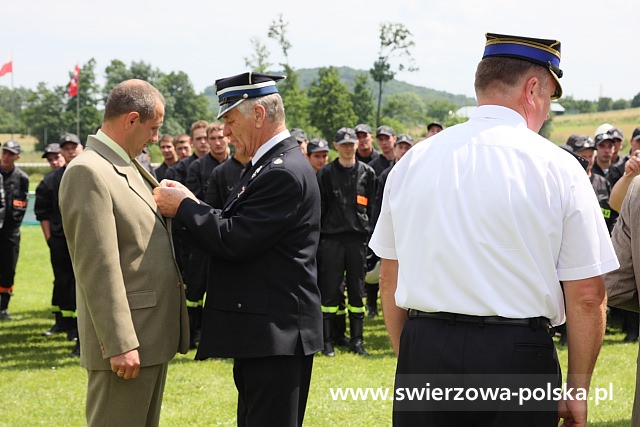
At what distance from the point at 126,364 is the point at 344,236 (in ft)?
18.3

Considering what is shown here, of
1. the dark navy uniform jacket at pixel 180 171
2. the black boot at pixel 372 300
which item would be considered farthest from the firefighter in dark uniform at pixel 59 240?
the black boot at pixel 372 300

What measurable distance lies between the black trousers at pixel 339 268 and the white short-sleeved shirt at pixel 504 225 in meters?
5.96

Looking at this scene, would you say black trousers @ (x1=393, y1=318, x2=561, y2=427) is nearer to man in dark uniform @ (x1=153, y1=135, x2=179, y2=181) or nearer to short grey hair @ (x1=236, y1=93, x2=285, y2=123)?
short grey hair @ (x1=236, y1=93, x2=285, y2=123)

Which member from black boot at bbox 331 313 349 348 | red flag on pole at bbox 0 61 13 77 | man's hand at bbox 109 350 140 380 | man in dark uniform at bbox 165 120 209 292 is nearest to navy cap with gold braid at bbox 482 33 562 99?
man's hand at bbox 109 350 140 380

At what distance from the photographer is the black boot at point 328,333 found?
8352mm

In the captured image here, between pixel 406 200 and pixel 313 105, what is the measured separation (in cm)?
5355

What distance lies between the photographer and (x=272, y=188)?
3.41m

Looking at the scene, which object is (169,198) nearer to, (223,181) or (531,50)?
(531,50)

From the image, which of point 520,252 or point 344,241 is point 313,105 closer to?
point 344,241

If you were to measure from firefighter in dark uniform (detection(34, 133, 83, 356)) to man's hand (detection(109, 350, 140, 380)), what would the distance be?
19.5ft

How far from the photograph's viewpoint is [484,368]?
8.16 feet

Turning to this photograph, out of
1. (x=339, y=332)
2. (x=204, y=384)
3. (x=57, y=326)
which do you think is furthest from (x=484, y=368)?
(x=57, y=326)

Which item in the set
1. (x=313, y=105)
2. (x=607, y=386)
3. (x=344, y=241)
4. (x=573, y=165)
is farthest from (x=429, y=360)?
(x=313, y=105)

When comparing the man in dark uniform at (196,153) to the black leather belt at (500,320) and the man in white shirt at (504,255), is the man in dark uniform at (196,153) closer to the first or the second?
the man in white shirt at (504,255)
